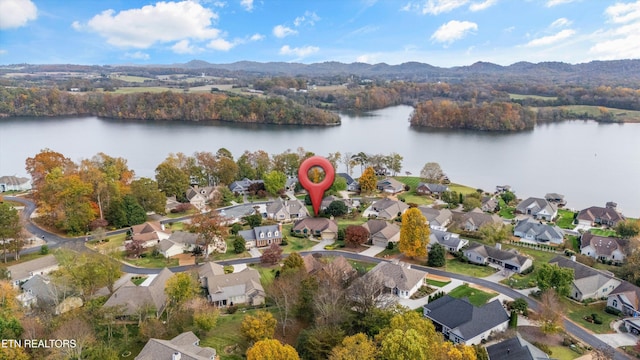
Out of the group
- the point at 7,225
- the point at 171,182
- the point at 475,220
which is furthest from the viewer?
the point at 171,182

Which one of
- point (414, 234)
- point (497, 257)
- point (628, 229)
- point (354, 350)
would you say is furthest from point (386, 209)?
point (354, 350)

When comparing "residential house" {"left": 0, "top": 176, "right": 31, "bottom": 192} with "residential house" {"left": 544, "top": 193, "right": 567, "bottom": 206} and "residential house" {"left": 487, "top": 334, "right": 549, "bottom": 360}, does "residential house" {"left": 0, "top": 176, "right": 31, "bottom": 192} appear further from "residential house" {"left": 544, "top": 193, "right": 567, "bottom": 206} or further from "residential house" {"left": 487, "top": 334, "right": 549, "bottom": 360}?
"residential house" {"left": 544, "top": 193, "right": 567, "bottom": 206}

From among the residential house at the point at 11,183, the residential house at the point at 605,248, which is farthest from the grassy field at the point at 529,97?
the residential house at the point at 11,183

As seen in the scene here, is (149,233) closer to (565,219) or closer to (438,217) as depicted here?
(438,217)

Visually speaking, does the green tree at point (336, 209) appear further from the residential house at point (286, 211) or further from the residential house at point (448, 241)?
the residential house at point (448, 241)

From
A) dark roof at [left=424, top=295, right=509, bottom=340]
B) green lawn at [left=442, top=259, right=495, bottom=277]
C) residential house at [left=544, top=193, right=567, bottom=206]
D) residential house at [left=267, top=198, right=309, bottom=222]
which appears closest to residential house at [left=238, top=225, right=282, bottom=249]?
residential house at [left=267, top=198, right=309, bottom=222]

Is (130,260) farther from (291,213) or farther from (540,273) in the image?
(540,273)
